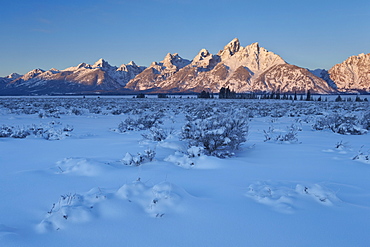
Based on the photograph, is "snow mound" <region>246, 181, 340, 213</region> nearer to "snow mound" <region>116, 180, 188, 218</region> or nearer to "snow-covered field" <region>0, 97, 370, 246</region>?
"snow-covered field" <region>0, 97, 370, 246</region>

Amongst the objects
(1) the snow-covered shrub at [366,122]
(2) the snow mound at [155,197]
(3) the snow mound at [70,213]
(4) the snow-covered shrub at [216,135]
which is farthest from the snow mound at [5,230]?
(1) the snow-covered shrub at [366,122]

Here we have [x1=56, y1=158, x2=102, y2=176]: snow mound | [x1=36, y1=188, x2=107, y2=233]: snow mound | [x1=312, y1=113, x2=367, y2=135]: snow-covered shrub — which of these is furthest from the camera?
[x1=312, y1=113, x2=367, y2=135]: snow-covered shrub

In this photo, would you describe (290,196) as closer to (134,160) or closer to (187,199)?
(187,199)

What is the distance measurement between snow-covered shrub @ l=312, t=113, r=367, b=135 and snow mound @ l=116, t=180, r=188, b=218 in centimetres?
821

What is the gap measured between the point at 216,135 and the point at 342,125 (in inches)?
239

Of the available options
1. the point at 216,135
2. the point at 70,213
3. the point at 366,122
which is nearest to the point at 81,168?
the point at 70,213

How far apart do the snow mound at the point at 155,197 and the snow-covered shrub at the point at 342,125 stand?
8214mm

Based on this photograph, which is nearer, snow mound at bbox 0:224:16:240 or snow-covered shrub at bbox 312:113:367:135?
snow mound at bbox 0:224:16:240

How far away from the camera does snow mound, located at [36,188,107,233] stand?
2133 millimetres

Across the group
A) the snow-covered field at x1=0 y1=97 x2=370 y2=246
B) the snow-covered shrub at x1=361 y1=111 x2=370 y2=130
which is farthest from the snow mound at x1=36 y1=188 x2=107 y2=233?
the snow-covered shrub at x1=361 y1=111 x2=370 y2=130

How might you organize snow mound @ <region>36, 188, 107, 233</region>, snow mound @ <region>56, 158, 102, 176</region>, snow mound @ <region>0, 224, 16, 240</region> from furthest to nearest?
snow mound @ <region>56, 158, 102, 176</region> < snow mound @ <region>36, 188, 107, 233</region> < snow mound @ <region>0, 224, 16, 240</region>

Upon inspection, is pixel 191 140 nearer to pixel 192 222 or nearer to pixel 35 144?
pixel 192 222

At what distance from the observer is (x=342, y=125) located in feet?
28.9

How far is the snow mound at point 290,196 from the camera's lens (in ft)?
8.63
